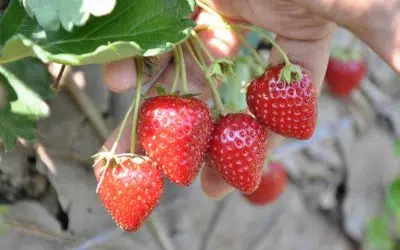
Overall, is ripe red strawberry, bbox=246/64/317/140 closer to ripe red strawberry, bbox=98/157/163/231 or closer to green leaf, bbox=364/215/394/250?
ripe red strawberry, bbox=98/157/163/231

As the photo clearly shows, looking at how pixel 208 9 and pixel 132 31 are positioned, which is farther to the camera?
pixel 208 9

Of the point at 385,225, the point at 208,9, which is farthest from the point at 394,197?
the point at 208,9

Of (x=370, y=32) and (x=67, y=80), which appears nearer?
(x=370, y=32)

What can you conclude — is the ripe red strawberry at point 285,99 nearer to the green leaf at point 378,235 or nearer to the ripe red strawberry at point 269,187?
the ripe red strawberry at point 269,187

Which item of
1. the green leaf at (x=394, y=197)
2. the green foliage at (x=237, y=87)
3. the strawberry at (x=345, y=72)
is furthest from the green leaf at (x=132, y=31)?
the green leaf at (x=394, y=197)

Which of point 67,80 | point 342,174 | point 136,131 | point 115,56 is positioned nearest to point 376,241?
point 342,174

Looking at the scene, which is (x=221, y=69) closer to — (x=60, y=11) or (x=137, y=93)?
(x=137, y=93)

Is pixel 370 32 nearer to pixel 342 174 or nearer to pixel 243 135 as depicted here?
pixel 243 135
